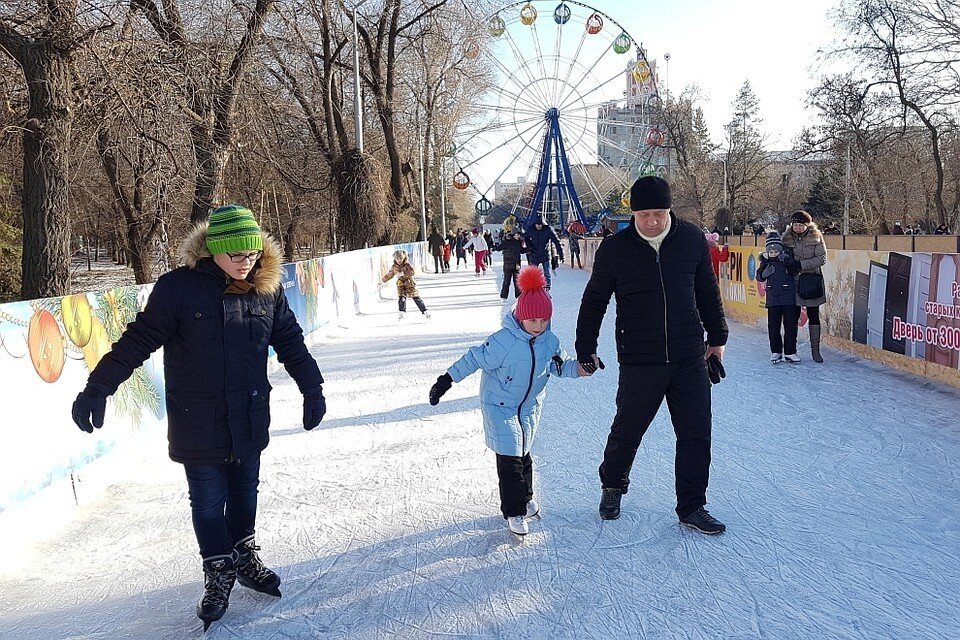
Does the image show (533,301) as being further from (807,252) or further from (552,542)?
(807,252)

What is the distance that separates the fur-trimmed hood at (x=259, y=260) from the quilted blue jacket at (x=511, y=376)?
0.88m

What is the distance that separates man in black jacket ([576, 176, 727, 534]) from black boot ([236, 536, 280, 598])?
1.64m

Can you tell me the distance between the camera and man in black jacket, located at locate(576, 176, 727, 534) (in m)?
3.41

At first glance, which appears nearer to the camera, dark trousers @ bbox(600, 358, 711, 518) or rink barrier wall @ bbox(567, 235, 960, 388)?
dark trousers @ bbox(600, 358, 711, 518)

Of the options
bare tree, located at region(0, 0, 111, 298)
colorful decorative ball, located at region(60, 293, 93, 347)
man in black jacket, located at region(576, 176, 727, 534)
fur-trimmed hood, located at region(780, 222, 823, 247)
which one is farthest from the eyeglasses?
fur-trimmed hood, located at region(780, 222, 823, 247)

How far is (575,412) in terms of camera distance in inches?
240

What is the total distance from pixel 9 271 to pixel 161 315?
17672 millimetres

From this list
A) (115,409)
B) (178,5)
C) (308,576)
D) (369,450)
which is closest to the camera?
(308,576)

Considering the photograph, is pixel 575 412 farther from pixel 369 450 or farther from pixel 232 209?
pixel 232 209

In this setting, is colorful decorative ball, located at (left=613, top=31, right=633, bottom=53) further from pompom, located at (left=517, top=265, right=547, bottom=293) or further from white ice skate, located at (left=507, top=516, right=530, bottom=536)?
white ice skate, located at (left=507, top=516, right=530, bottom=536)

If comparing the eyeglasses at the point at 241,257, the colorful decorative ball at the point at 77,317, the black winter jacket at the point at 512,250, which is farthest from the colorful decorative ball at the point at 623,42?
the eyeglasses at the point at 241,257

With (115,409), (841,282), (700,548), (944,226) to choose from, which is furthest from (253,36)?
(944,226)

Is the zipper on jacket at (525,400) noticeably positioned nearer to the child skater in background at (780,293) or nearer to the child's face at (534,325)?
the child's face at (534,325)

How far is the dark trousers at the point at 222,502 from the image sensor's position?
2875mm
